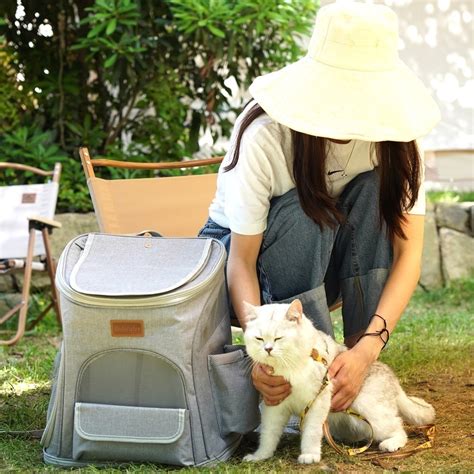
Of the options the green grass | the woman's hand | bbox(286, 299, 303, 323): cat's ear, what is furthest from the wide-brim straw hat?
the green grass

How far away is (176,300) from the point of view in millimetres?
2389

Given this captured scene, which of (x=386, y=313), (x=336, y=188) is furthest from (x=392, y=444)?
(x=336, y=188)

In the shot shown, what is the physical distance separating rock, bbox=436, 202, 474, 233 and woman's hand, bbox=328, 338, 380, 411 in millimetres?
3641

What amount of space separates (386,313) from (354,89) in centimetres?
62

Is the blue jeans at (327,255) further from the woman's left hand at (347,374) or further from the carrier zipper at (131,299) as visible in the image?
the carrier zipper at (131,299)

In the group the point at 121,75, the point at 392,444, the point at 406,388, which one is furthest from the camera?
the point at 121,75

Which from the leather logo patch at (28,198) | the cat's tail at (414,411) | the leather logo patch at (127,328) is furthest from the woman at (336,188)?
the leather logo patch at (28,198)

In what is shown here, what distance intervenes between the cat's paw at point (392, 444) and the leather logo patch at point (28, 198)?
289cm

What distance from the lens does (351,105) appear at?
8.07ft

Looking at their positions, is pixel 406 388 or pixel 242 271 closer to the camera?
pixel 242 271

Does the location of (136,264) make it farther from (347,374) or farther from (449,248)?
(449,248)

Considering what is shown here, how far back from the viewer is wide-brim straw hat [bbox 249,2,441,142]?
2455mm

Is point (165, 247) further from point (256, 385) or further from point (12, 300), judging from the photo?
point (12, 300)

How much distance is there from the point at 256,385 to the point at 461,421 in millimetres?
756
